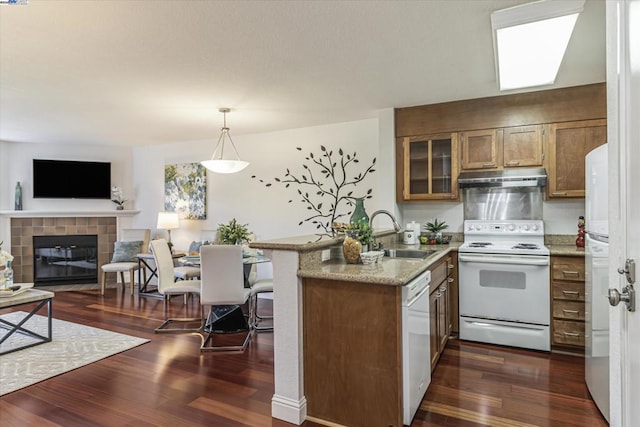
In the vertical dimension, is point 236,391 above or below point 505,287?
below

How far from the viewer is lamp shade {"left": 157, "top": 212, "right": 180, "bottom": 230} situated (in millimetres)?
5770

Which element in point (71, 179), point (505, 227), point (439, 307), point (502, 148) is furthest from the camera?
point (71, 179)

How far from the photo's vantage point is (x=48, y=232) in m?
6.14

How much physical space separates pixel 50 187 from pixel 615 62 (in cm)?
735

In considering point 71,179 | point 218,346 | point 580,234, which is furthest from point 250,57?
point 71,179

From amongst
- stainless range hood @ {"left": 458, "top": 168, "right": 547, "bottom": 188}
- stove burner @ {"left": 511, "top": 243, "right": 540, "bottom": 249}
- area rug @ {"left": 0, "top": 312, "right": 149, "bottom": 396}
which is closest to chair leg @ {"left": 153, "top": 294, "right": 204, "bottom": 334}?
area rug @ {"left": 0, "top": 312, "right": 149, "bottom": 396}

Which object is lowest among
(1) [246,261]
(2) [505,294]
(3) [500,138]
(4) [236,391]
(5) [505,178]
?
(4) [236,391]

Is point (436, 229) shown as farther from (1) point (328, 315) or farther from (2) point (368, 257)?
(1) point (328, 315)

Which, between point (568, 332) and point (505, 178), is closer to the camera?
point (568, 332)

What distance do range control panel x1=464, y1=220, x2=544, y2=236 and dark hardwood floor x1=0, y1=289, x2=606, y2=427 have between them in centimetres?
119

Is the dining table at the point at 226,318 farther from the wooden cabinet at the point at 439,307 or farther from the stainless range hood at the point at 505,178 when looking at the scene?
the stainless range hood at the point at 505,178

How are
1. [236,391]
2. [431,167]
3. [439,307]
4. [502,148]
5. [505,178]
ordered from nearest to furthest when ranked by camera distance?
[236,391]
[439,307]
[505,178]
[502,148]
[431,167]

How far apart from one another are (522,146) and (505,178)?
1.27 feet

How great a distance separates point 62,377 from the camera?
9.36 feet
